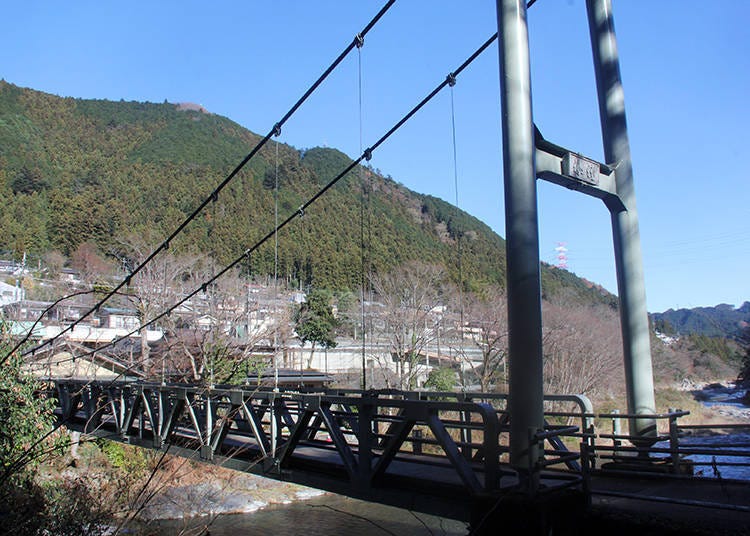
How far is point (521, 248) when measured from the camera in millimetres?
4250

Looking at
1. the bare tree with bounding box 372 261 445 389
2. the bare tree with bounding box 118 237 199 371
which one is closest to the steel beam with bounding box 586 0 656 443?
the bare tree with bounding box 118 237 199 371

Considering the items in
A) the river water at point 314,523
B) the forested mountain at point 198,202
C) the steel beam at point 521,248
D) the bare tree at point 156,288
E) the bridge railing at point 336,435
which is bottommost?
the river water at point 314,523

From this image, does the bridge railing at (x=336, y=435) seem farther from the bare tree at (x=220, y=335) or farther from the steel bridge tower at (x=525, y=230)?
the bare tree at (x=220, y=335)

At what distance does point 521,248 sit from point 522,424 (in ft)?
4.00

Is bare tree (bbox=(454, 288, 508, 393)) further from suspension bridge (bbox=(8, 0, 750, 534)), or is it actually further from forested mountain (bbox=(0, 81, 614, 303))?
suspension bridge (bbox=(8, 0, 750, 534))

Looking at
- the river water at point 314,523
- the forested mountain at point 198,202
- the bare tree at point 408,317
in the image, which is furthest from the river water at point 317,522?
the forested mountain at point 198,202

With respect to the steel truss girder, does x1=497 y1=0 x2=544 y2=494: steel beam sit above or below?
above

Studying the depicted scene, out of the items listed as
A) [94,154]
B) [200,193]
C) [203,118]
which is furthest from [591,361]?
[203,118]

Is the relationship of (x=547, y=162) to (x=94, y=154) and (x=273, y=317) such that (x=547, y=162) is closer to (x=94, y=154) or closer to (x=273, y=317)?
(x=273, y=317)

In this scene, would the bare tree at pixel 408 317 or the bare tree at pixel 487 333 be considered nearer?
the bare tree at pixel 487 333

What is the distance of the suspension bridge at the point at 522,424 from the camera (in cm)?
405

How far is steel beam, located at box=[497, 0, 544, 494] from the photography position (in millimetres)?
4121

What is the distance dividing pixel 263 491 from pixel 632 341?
12.8m

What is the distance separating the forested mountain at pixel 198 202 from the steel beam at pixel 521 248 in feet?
73.0
